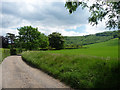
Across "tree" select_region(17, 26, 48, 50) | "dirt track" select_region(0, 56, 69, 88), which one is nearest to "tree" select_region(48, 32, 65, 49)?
"tree" select_region(17, 26, 48, 50)

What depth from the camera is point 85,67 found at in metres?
8.57

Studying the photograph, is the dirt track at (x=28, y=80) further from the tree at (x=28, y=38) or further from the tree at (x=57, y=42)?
the tree at (x=28, y=38)

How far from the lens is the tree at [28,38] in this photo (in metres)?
53.6

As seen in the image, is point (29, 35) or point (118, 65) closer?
point (118, 65)

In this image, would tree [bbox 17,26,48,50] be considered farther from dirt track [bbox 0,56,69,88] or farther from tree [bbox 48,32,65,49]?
dirt track [bbox 0,56,69,88]

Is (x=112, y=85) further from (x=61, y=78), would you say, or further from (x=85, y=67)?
(x=61, y=78)

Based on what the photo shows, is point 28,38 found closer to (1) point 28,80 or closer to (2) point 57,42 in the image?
(2) point 57,42

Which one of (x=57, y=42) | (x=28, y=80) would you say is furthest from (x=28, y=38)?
(x=28, y=80)

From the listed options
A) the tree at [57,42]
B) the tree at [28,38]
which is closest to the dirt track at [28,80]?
the tree at [57,42]

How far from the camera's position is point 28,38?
54.4 meters

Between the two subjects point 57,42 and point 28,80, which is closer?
point 28,80

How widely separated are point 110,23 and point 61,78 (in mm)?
6442

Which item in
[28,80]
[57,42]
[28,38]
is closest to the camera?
[28,80]

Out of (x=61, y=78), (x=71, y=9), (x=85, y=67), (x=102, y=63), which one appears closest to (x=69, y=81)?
(x=61, y=78)
